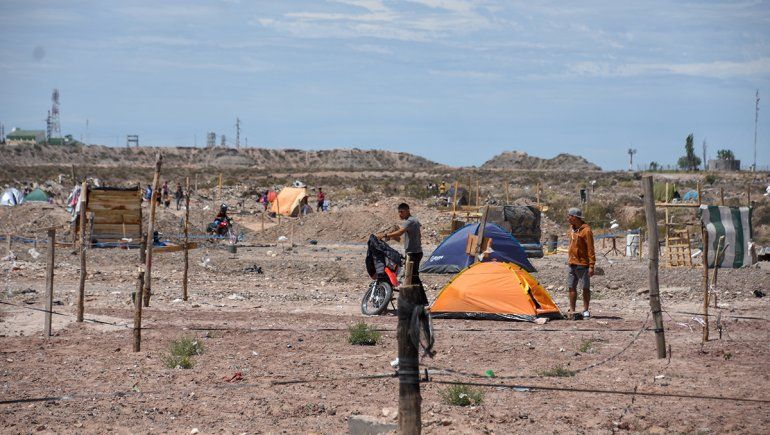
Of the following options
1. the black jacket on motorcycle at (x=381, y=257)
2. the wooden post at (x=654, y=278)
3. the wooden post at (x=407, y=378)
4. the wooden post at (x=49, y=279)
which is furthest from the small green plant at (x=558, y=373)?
the wooden post at (x=49, y=279)

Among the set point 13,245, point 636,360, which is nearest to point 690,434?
point 636,360

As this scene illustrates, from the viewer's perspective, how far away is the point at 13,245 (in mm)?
27469

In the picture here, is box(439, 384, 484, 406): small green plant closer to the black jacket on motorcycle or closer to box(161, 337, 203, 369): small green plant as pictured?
box(161, 337, 203, 369): small green plant

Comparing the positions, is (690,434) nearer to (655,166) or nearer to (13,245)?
(13,245)

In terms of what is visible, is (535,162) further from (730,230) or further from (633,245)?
(730,230)

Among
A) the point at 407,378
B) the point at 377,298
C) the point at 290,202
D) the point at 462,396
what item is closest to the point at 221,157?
the point at 290,202

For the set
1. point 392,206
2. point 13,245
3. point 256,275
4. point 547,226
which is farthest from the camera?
point 392,206

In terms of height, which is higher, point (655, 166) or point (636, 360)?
point (655, 166)

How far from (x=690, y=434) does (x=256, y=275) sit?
16036mm

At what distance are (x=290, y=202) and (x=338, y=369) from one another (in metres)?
33.2

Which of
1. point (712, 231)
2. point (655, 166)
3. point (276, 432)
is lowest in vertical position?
point (276, 432)

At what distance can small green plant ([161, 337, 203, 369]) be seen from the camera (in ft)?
Answer: 36.4

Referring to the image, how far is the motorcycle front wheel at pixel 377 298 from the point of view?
15.3 metres

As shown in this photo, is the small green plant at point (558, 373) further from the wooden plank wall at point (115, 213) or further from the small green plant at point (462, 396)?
the wooden plank wall at point (115, 213)
